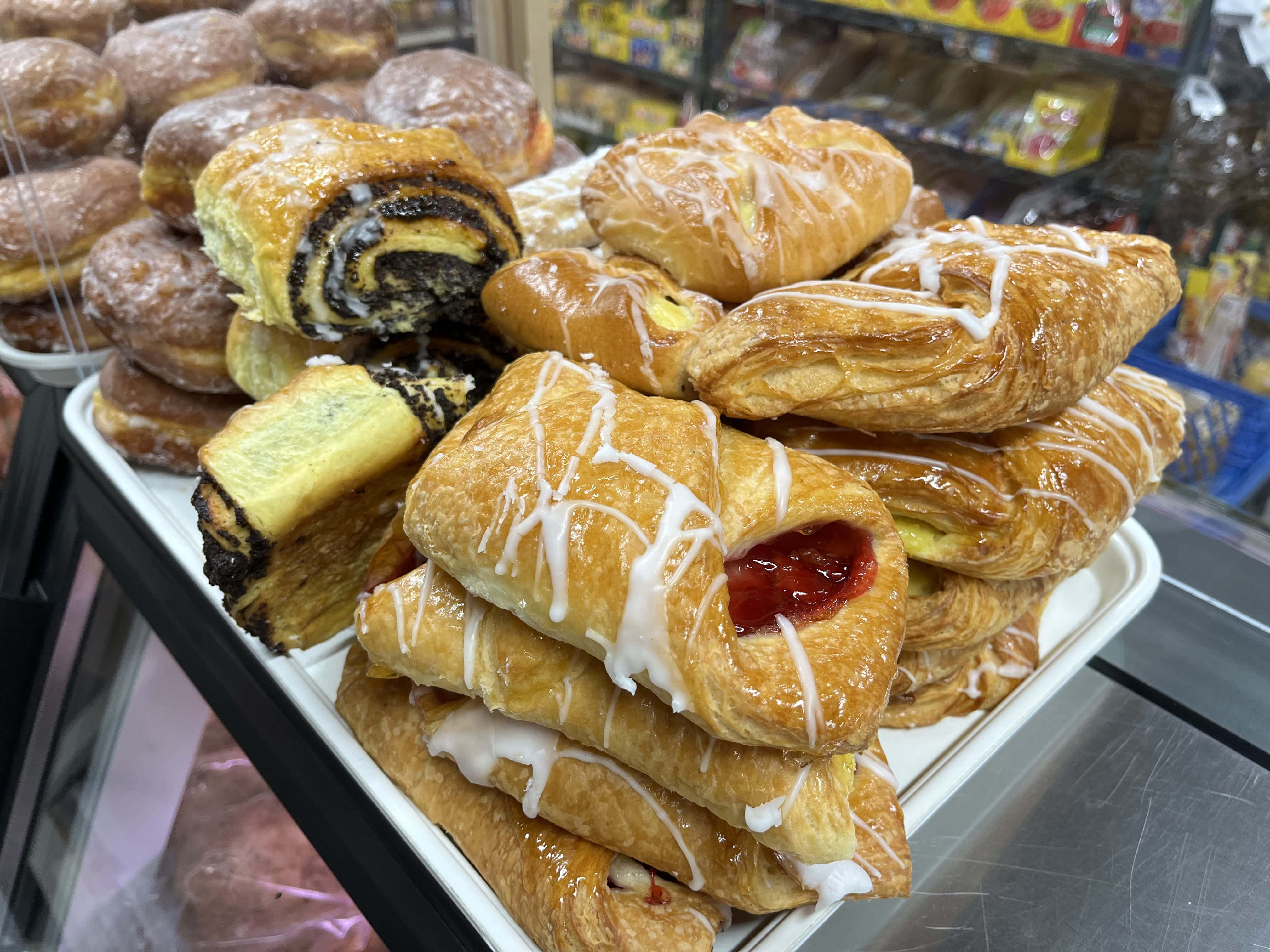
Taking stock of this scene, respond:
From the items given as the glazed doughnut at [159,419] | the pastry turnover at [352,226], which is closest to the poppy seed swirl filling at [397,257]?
the pastry turnover at [352,226]

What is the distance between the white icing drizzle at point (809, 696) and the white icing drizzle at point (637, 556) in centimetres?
9

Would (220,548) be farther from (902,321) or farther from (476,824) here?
(902,321)

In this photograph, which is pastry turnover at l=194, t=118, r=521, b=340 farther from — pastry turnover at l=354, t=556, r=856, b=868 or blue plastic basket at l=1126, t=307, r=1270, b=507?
blue plastic basket at l=1126, t=307, r=1270, b=507

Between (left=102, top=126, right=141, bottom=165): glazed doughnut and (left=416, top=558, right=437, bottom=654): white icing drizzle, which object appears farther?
(left=102, top=126, right=141, bottom=165): glazed doughnut

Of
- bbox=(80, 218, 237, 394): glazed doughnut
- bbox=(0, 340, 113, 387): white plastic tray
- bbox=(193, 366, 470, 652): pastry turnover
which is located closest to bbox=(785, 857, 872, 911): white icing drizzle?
bbox=(193, 366, 470, 652): pastry turnover

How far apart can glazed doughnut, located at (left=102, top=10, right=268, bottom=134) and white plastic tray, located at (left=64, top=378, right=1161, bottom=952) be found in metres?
0.63

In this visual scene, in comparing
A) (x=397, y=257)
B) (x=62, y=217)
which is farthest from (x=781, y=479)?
(x=62, y=217)

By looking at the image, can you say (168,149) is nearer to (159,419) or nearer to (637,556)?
(159,419)

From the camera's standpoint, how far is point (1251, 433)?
2.29 metres

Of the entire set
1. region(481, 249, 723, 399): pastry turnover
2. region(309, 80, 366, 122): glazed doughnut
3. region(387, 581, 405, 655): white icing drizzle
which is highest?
region(309, 80, 366, 122): glazed doughnut

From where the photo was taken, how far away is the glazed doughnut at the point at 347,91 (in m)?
1.65

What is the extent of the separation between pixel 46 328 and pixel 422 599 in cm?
132

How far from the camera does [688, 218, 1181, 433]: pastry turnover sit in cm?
86

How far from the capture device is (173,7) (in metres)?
1.84
